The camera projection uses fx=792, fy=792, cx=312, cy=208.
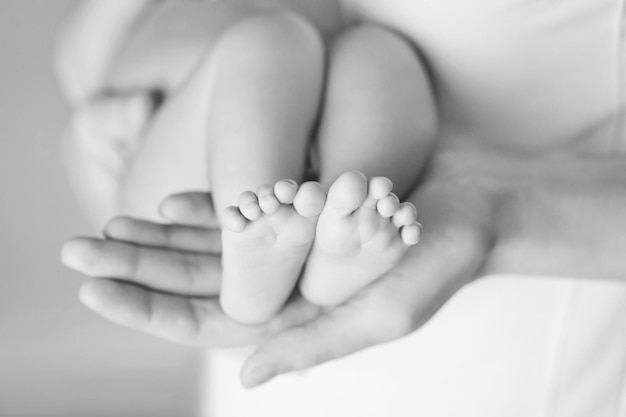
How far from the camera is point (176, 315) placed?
1.83 feet

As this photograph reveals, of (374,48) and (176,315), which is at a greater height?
(374,48)

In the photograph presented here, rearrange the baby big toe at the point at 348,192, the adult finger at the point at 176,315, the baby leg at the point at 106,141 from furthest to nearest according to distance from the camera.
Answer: the baby leg at the point at 106,141 → the adult finger at the point at 176,315 → the baby big toe at the point at 348,192

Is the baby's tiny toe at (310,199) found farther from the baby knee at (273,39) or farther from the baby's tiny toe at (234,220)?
the baby knee at (273,39)

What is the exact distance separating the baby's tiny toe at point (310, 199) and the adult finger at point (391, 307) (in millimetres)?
89

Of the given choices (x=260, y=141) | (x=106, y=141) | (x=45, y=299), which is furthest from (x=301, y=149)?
(x=45, y=299)

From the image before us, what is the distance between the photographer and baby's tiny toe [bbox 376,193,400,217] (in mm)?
441

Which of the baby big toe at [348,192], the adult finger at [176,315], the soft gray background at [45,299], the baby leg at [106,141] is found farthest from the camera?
the soft gray background at [45,299]

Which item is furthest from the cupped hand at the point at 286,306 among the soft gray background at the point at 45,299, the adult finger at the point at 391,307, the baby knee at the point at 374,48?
the soft gray background at the point at 45,299

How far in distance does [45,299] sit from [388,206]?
108cm

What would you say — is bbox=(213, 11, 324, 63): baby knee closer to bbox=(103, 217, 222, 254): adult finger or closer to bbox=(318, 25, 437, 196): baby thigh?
bbox=(318, 25, 437, 196): baby thigh

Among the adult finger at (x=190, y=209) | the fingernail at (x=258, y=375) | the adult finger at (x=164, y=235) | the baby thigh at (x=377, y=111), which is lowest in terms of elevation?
the fingernail at (x=258, y=375)

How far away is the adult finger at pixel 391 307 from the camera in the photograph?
50 cm

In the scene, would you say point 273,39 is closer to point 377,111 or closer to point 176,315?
point 377,111

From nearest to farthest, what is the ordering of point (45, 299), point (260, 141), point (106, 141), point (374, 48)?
point (260, 141) → point (374, 48) → point (106, 141) → point (45, 299)
